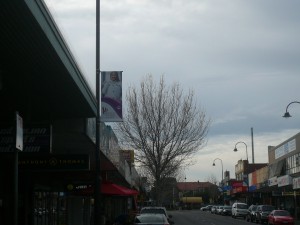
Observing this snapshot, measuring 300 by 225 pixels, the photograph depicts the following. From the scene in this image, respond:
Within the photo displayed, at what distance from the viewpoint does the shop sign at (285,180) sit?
53.2 meters

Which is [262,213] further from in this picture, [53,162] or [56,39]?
[56,39]

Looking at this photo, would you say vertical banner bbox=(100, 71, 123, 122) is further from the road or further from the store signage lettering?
the store signage lettering

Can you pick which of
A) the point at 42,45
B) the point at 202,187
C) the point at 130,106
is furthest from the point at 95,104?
the point at 202,187

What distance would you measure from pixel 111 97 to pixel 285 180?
1653 inches

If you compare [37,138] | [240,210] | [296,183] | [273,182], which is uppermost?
[273,182]

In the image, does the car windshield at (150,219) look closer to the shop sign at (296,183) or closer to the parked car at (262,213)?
the parked car at (262,213)

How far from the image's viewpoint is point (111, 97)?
15469 millimetres

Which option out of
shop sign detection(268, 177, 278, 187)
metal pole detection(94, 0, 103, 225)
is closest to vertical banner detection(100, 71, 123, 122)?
metal pole detection(94, 0, 103, 225)

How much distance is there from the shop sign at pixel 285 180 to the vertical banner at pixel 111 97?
132ft

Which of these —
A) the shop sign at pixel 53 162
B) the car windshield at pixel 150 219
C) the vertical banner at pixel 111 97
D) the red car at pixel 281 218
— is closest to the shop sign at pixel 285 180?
the red car at pixel 281 218

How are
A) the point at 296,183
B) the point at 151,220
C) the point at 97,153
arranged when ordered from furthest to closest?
the point at 296,183 < the point at 151,220 < the point at 97,153

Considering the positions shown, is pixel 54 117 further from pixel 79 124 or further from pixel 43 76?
pixel 43 76

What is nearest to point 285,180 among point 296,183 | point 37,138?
point 296,183

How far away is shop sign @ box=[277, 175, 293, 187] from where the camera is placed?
53.2m
